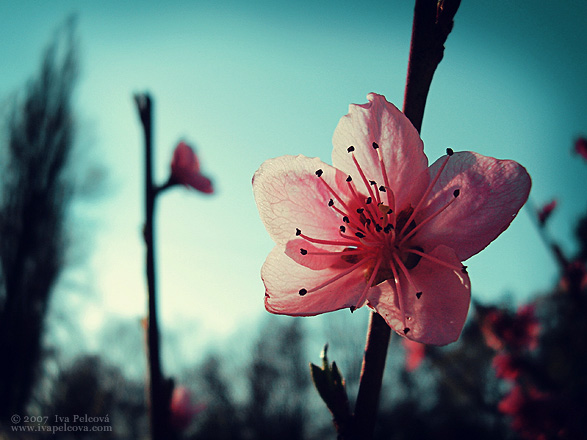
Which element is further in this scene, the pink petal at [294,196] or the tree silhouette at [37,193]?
the tree silhouette at [37,193]

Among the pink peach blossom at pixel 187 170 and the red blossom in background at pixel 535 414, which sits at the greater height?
the pink peach blossom at pixel 187 170

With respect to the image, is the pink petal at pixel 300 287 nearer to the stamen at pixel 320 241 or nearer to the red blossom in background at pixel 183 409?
the stamen at pixel 320 241

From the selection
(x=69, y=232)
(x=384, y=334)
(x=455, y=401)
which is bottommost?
(x=455, y=401)

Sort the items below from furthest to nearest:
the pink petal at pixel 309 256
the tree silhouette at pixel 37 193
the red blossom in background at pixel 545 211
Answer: the tree silhouette at pixel 37 193 → the red blossom in background at pixel 545 211 → the pink petal at pixel 309 256

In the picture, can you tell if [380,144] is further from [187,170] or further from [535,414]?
[535,414]

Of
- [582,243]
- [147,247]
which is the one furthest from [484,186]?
[582,243]

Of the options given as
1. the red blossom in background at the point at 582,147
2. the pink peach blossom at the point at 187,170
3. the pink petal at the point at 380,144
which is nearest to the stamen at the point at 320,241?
the pink petal at the point at 380,144

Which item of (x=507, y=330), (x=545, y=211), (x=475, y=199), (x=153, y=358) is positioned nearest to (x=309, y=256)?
(x=475, y=199)

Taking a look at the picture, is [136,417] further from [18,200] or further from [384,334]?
[384,334]
